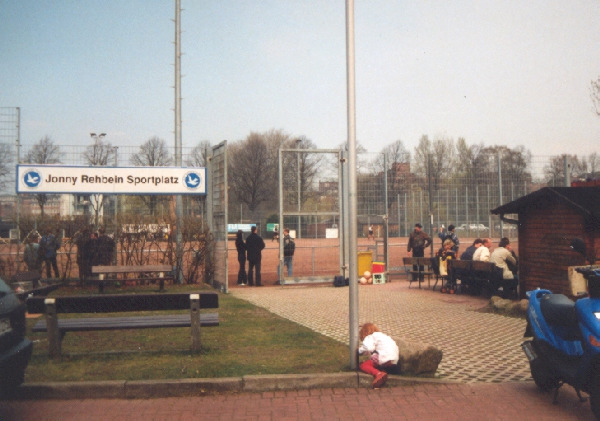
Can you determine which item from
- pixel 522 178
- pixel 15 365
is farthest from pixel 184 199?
pixel 15 365

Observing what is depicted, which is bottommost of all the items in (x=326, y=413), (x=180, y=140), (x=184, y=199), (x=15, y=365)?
(x=326, y=413)

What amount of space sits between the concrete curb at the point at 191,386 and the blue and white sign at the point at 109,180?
11.1m

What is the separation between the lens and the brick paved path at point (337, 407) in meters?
6.11

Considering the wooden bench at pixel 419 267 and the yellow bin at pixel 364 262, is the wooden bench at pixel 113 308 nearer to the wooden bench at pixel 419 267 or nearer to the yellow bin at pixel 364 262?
the wooden bench at pixel 419 267

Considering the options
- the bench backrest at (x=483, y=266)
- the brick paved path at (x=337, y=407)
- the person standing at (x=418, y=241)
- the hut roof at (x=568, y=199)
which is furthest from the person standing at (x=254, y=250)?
the brick paved path at (x=337, y=407)

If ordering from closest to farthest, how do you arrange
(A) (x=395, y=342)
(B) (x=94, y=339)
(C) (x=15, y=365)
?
(C) (x=15, y=365), (A) (x=395, y=342), (B) (x=94, y=339)

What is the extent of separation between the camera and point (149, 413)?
20.6 feet

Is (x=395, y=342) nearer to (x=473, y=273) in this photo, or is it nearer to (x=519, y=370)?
(x=519, y=370)

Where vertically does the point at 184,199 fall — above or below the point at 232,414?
above

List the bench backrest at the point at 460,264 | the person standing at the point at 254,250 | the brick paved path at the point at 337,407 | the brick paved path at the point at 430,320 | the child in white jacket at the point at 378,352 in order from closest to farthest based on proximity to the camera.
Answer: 1. the brick paved path at the point at 337,407
2. the child in white jacket at the point at 378,352
3. the brick paved path at the point at 430,320
4. the bench backrest at the point at 460,264
5. the person standing at the point at 254,250

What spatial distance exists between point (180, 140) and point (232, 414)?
14003 mm

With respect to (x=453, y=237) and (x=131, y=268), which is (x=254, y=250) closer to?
(x=131, y=268)

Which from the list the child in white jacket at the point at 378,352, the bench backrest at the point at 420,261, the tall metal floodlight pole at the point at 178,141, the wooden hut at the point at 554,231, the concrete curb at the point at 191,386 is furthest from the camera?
the bench backrest at the point at 420,261

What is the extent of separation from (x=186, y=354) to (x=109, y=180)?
1001 centimetres
